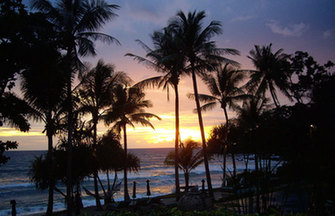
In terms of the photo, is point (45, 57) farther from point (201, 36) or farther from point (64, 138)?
point (201, 36)

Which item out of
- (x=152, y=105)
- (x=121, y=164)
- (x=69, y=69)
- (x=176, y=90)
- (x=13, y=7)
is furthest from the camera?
(x=152, y=105)

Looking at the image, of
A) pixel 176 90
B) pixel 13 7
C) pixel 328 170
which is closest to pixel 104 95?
pixel 176 90

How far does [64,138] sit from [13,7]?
334 inches

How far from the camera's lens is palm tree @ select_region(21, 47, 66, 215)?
9.43 metres

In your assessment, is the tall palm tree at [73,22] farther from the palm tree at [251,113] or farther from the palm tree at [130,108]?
the palm tree at [251,113]

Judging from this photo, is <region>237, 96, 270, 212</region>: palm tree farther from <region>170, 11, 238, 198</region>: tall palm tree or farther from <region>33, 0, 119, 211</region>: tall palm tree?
<region>33, 0, 119, 211</region>: tall palm tree

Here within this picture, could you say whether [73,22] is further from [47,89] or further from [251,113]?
[251,113]

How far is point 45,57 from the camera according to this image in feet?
30.7

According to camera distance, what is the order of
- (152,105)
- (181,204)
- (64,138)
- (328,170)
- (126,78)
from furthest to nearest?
(152,105), (126,78), (64,138), (181,204), (328,170)

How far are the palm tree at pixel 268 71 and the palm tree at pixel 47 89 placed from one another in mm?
19569

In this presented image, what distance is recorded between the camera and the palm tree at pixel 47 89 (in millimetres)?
9430

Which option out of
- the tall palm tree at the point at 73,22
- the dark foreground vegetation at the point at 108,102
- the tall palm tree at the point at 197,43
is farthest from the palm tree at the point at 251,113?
the tall palm tree at the point at 73,22

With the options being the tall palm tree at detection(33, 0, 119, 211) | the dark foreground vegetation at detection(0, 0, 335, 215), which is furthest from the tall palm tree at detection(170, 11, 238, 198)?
the tall palm tree at detection(33, 0, 119, 211)

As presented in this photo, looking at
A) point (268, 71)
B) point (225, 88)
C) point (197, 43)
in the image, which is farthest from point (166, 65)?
point (268, 71)
